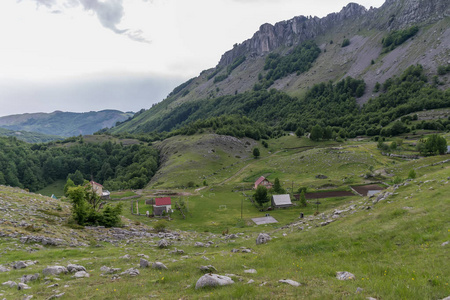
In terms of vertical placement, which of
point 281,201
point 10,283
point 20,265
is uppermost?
point 10,283

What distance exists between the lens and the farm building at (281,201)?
68.2 meters

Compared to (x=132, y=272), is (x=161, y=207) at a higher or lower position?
lower

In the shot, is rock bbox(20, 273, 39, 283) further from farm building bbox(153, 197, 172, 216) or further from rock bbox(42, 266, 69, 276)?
farm building bbox(153, 197, 172, 216)

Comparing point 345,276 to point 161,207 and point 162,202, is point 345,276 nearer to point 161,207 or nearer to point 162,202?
point 161,207

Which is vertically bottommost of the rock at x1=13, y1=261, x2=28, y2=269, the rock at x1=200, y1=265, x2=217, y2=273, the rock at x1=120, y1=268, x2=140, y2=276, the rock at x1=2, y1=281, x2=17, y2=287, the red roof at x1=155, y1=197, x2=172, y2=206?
the red roof at x1=155, y1=197, x2=172, y2=206

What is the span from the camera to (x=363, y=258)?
16.5 meters

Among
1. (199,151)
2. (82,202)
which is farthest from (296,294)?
(199,151)

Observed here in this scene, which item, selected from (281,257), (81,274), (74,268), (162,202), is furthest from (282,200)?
(81,274)

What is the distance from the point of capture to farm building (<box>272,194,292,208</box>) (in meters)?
68.2

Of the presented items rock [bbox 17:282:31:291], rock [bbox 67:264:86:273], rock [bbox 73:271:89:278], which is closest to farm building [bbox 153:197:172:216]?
rock [bbox 67:264:86:273]

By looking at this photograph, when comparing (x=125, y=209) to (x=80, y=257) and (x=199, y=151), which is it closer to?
(x=80, y=257)

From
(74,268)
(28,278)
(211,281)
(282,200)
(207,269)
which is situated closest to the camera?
(211,281)

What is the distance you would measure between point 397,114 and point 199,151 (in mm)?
144208

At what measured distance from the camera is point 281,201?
68.9m
